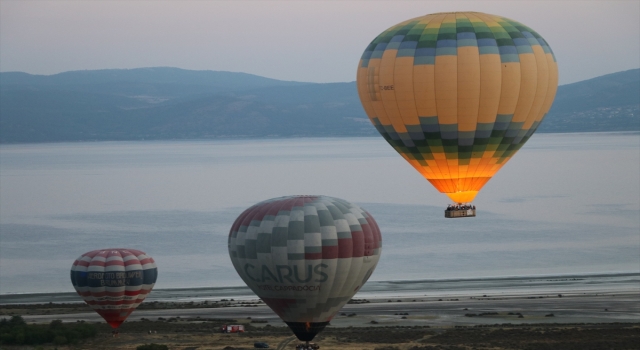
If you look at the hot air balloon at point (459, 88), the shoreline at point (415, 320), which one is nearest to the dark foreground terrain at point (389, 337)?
the shoreline at point (415, 320)

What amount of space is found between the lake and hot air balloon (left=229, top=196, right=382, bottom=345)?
2966 centimetres

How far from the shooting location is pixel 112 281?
126 ft

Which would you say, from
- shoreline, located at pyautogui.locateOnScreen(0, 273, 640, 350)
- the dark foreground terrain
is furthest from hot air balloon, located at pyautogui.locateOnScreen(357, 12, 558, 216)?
shoreline, located at pyautogui.locateOnScreen(0, 273, 640, 350)

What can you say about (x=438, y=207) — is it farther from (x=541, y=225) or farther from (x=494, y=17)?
(x=494, y=17)

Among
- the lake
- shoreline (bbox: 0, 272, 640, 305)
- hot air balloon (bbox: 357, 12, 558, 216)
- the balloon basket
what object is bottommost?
shoreline (bbox: 0, 272, 640, 305)

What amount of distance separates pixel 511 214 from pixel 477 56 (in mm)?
69324

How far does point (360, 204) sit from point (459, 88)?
239 ft

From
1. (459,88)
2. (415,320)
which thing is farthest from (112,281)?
(459,88)

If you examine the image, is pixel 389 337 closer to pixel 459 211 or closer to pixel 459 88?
pixel 459 211

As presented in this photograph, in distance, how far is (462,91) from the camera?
31.6 m

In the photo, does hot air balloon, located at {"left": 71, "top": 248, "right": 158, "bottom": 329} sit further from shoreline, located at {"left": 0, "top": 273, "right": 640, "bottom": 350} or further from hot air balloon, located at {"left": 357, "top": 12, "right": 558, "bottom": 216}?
hot air balloon, located at {"left": 357, "top": 12, "right": 558, "bottom": 216}

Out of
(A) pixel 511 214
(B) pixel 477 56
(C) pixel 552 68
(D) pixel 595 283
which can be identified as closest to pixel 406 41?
(B) pixel 477 56

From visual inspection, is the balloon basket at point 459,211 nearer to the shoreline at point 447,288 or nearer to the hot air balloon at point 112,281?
the hot air balloon at point 112,281

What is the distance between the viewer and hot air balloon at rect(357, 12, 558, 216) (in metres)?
31.6
